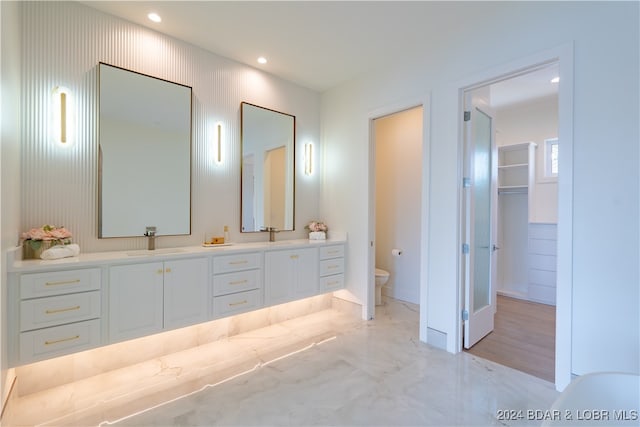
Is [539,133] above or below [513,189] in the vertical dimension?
above

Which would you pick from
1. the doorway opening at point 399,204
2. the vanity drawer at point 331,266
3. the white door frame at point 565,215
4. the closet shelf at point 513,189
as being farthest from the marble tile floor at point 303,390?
the closet shelf at point 513,189

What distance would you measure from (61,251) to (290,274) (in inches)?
77.8

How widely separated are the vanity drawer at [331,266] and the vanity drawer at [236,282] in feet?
2.83

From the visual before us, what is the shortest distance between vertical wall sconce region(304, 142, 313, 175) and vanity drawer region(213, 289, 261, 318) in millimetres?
1790

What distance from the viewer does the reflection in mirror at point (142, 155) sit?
2559mm

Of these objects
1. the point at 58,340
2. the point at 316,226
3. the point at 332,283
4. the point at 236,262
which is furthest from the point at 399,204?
the point at 58,340

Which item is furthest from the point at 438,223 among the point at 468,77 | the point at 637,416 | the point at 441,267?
the point at 637,416

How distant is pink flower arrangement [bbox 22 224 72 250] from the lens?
2113 mm

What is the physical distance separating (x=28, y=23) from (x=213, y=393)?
3.08m

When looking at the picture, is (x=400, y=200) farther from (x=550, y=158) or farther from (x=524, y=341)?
(x=550, y=158)

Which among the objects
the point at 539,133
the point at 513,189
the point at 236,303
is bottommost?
the point at 236,303

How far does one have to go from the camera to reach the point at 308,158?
4.06m

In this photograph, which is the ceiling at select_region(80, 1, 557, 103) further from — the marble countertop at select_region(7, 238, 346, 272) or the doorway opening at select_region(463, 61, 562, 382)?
the marble countertop at select_region(7, 238, 346, 272)

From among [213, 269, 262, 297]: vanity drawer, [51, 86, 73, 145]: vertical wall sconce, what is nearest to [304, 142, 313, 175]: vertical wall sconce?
[213, 269, 262, 297]: vanity drawer
